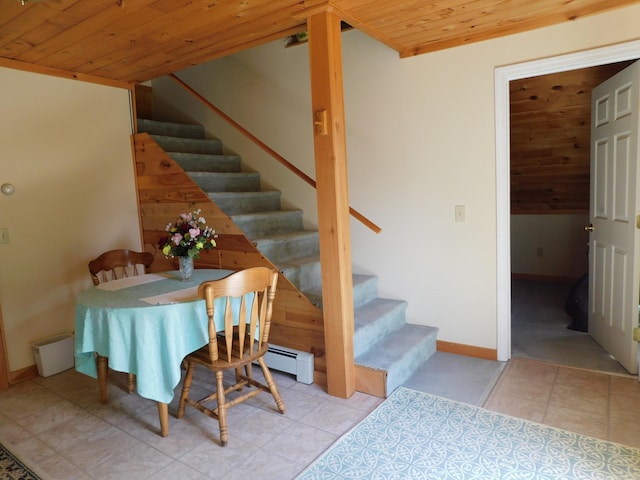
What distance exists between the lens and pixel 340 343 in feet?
8.37

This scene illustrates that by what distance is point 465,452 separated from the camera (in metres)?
2.04

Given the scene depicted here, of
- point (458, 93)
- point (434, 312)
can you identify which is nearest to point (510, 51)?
point (458, 93)

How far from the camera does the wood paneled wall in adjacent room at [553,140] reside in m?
3.50

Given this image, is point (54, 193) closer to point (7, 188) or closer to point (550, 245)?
point (7, 188)

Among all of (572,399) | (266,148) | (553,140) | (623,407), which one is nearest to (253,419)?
(572,399)

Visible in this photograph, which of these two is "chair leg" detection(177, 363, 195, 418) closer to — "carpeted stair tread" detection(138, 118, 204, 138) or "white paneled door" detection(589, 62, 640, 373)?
"carpeted stair tread" detection(138, 118, 204, 138)

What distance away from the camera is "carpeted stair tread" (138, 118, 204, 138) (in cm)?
416

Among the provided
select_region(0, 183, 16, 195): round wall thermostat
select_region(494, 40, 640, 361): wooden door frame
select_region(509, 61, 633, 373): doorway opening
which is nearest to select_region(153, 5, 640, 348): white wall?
select_region(494, 40, 640, 361): wooden door frame

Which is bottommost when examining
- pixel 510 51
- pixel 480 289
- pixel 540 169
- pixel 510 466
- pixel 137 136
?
pixel 510 466

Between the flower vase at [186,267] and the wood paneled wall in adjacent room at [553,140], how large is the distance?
3.04 metres

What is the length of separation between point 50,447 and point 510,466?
7.47ft

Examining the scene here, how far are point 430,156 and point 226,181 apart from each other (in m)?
1.85

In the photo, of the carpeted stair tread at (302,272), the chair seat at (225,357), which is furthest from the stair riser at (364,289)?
the chair seat at (225,357)

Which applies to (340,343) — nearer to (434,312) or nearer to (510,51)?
(434,312)
